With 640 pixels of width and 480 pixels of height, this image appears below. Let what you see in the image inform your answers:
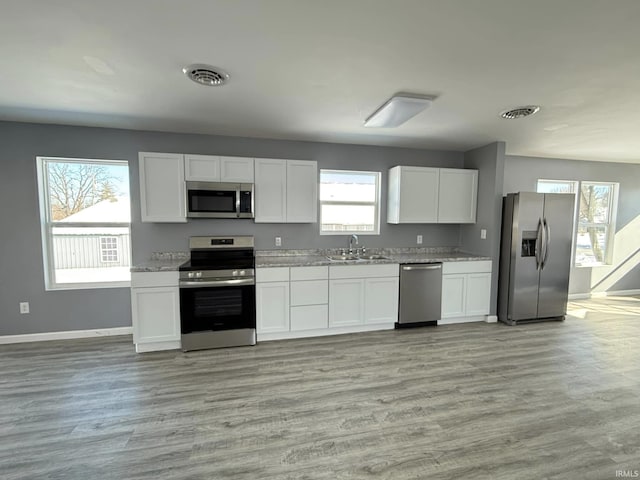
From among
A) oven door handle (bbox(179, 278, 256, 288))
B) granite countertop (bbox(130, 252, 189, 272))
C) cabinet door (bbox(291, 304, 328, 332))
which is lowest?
cabinet door (bbox(291, 304, 328, 332))

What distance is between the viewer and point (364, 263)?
3.75m

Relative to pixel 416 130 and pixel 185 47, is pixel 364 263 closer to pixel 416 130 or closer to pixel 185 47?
pixel 416 130

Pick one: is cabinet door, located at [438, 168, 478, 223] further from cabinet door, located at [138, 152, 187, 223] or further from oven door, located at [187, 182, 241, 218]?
cabinet door, located at [138, 152, 187, 223]

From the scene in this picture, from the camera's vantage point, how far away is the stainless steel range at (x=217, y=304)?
321cm

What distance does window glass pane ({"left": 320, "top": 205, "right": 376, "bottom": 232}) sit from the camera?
4.32 meters

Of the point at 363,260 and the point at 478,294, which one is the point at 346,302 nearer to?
the point at 363,260

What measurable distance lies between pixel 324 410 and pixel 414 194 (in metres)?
3.12

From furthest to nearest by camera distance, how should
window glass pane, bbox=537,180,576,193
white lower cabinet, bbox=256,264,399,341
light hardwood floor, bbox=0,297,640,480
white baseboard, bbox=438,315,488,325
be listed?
window glass pane, bbox=537,180,576,193 → white baseboard, bbox=438,315,488,325 → white lower cabinet, bbox=256,264,399,341 → light hardwood floor, bbox=0,297,640,480

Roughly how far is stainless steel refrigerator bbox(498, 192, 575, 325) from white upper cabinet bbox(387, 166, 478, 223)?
529mm

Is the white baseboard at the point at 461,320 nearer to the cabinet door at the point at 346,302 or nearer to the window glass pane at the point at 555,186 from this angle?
the cabinet door at the point at 346,302

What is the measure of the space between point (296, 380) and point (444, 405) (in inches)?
50.1

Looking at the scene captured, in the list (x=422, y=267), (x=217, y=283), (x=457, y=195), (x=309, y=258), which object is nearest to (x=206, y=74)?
(x=217, y=283)

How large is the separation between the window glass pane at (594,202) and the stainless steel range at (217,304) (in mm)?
6286

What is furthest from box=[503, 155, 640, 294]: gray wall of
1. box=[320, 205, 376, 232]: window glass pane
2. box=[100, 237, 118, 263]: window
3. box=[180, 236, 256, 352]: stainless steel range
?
box=[100, 237, 118, 263]: window
